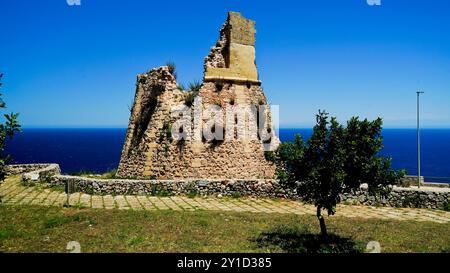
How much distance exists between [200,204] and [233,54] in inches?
357

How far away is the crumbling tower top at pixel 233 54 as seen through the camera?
20562mm

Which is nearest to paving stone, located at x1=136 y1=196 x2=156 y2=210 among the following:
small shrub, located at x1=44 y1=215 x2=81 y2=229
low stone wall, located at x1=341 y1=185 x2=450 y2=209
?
small shrub, located at x1=44 y1=215 x2=81 y2=229

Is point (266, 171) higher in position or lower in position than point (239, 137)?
lower

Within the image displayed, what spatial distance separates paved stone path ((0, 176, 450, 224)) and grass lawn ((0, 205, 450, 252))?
1.10m

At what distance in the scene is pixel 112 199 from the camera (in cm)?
1662

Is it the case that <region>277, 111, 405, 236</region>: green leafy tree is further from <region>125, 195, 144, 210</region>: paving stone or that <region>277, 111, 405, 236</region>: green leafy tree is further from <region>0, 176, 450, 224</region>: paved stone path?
<region>125, 195, 144, 210</region>: paving stone

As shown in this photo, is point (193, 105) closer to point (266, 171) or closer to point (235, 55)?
point (235, 55)

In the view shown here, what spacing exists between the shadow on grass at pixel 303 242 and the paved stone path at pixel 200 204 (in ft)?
12.3

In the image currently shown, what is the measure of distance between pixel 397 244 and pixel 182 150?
489 inches

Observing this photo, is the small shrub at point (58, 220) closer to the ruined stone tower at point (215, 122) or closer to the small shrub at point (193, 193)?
the small shrub at point (193, 193)

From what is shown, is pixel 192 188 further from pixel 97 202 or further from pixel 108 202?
pixel 97 202

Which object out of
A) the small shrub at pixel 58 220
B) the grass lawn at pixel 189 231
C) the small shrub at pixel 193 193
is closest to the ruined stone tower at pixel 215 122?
the small shrub at pixel 193 193

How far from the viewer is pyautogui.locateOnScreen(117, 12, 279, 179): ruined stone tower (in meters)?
20.3

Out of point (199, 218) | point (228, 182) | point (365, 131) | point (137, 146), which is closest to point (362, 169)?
point (365, 131)
